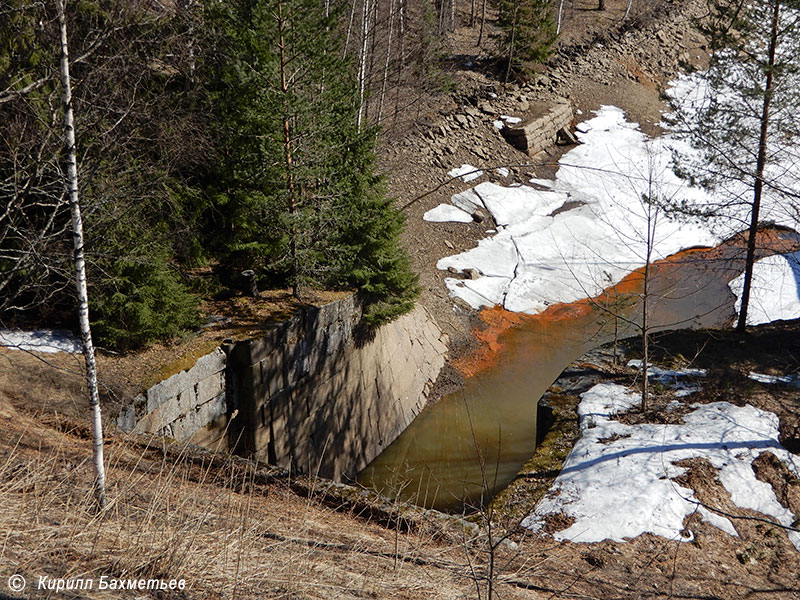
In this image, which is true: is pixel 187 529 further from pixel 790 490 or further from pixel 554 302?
pixel 554 302

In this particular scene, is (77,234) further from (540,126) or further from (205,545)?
(540,126)

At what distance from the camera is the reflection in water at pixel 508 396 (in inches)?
521

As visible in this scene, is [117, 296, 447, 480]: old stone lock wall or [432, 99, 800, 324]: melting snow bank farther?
[432, 99, 800, 324]: melting snow bank

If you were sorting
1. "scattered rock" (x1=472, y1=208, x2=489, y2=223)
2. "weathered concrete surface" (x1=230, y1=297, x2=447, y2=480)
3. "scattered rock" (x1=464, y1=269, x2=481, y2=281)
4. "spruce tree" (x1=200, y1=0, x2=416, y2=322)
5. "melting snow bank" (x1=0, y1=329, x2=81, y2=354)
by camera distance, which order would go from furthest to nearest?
"scattered rock" (x1=472, y1=208, x2=489, y2=223)
"scattered rock" (x1=464, y1=269, x2=481, y2=281)
"spruce tree" (x1=200, y1=0, x2=416, y2=322)
"weathered concrete surface" (x1=230, y1=297, x2=447, y2=480)
"melting snow bank" (x1=0, y1=329, x2=81, y2=354)

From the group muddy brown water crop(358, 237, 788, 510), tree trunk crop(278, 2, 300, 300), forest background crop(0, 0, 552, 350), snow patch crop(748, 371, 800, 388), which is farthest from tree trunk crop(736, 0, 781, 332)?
tree trunk crop(278, 2, 300, 300)

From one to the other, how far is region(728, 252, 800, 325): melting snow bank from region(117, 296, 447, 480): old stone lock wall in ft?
31.5

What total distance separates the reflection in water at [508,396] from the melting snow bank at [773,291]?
2.19 ft

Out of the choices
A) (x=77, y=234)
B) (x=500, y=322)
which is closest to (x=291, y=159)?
(x=77, y=234)

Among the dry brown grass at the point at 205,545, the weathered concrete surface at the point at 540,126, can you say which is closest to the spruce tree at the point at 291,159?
the dry brown grass at the point at 205,545

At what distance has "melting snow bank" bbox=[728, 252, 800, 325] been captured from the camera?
18844mm

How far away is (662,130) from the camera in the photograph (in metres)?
29.2

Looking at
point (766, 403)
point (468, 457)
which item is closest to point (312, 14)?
point (468, 457)

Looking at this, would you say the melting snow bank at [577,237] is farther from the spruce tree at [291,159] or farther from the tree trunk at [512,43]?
the spruce tree at [291,159]

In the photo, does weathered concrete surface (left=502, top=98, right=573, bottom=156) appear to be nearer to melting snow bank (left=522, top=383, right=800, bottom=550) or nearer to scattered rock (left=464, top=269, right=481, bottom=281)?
scattered rock (left=464, top=269, right=481, bottom=281)
